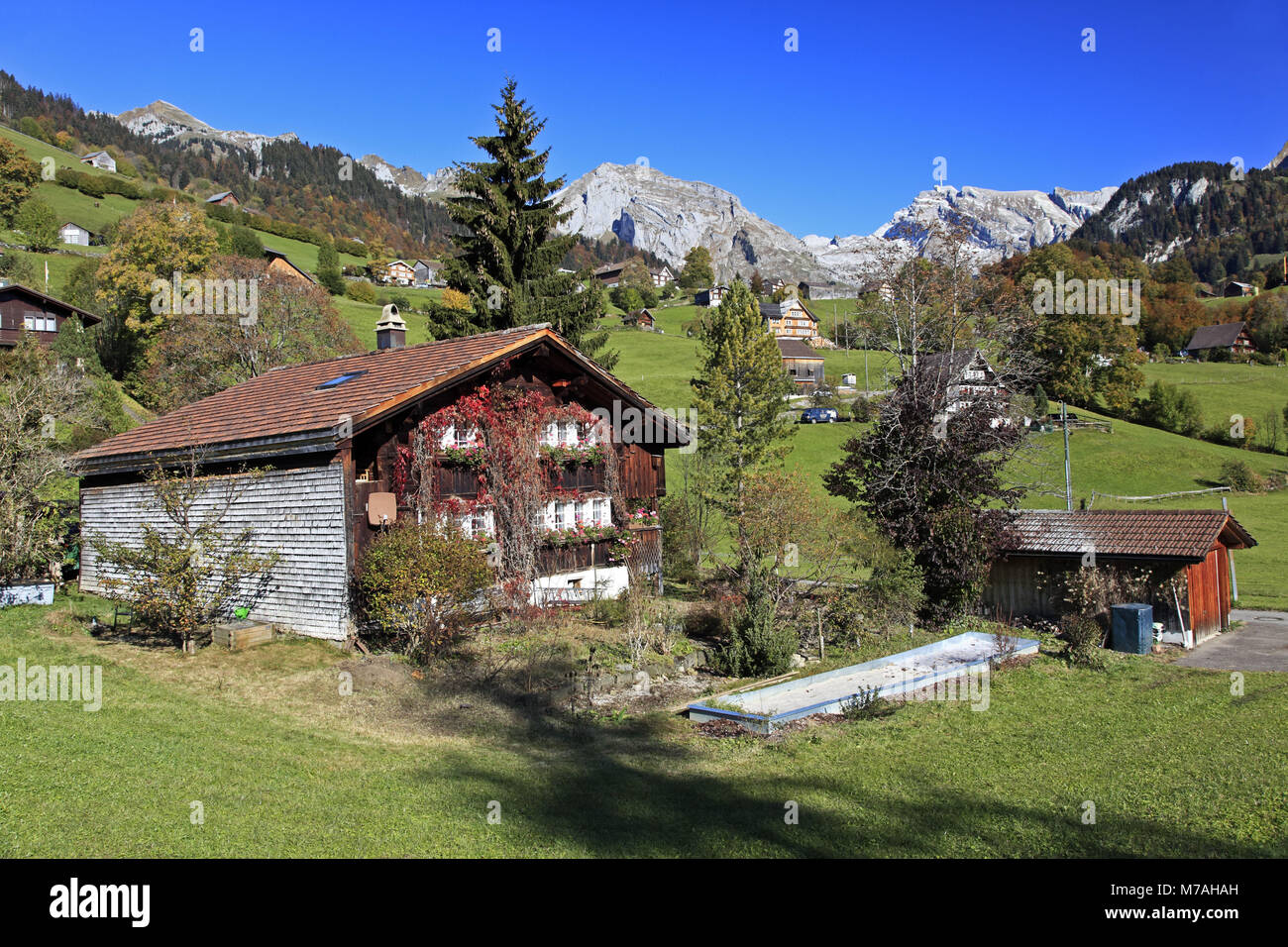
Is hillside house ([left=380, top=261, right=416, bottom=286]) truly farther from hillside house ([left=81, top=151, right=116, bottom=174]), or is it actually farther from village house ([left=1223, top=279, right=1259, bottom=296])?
village house ([left=1223, top=279, right=1259, bottom=296])

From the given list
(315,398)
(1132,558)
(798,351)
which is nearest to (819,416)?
(798,351)

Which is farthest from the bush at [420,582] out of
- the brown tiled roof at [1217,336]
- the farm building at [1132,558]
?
the brown tiled roof at [1217,336]

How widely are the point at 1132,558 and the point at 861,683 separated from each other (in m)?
9.83

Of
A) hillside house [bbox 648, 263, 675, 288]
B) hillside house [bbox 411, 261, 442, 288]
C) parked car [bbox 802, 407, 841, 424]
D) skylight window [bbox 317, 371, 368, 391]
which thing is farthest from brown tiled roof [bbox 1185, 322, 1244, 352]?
skylight window [bbox 317, 371, 368, 391]

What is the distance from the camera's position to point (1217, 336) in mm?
91312

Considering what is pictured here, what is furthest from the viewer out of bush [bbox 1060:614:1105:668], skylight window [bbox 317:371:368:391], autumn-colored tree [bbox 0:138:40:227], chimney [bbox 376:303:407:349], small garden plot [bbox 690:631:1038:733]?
autumn-colored tree [bbox 0:138:40:227]

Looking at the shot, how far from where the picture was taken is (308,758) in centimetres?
953

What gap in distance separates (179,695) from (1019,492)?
19.8 metres

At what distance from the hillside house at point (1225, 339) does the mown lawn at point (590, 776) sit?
93.2m

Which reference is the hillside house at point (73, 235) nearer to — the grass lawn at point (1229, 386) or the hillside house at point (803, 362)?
the hillside house at point (803, 362)

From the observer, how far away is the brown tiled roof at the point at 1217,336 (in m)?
89.8

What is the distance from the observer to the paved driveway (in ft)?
57.6

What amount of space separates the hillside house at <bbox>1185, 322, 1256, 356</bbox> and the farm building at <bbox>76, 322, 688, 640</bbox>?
9110 centimetres
